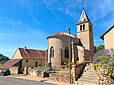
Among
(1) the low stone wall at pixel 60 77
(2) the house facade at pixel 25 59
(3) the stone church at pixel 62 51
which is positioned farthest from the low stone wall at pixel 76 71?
(2) the house facade at pixel 25 59

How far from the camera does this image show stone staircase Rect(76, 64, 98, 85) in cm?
1589

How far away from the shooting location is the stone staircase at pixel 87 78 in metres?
15.9

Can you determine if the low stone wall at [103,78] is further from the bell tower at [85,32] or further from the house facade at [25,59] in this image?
the house facade at [25,59]

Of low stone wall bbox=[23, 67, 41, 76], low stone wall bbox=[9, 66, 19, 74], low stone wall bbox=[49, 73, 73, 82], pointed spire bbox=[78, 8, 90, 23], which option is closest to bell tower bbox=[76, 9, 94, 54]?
pointed spire bbox=[78, 8, 90, 23]

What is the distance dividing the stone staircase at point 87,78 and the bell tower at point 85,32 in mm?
21718

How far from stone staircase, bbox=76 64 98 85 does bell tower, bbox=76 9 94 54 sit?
21.7 meters

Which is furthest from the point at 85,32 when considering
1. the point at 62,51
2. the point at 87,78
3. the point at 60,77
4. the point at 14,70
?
the point at 87,78

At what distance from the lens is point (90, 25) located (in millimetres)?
43250

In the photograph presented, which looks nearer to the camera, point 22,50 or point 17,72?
point 17,72

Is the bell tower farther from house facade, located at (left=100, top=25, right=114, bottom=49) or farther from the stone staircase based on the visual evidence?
the stone staircase

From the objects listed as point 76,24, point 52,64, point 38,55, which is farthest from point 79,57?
point 38,55

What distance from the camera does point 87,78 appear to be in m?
17.2

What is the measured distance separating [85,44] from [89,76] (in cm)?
2470

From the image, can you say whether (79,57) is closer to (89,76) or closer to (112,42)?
(112,42)
